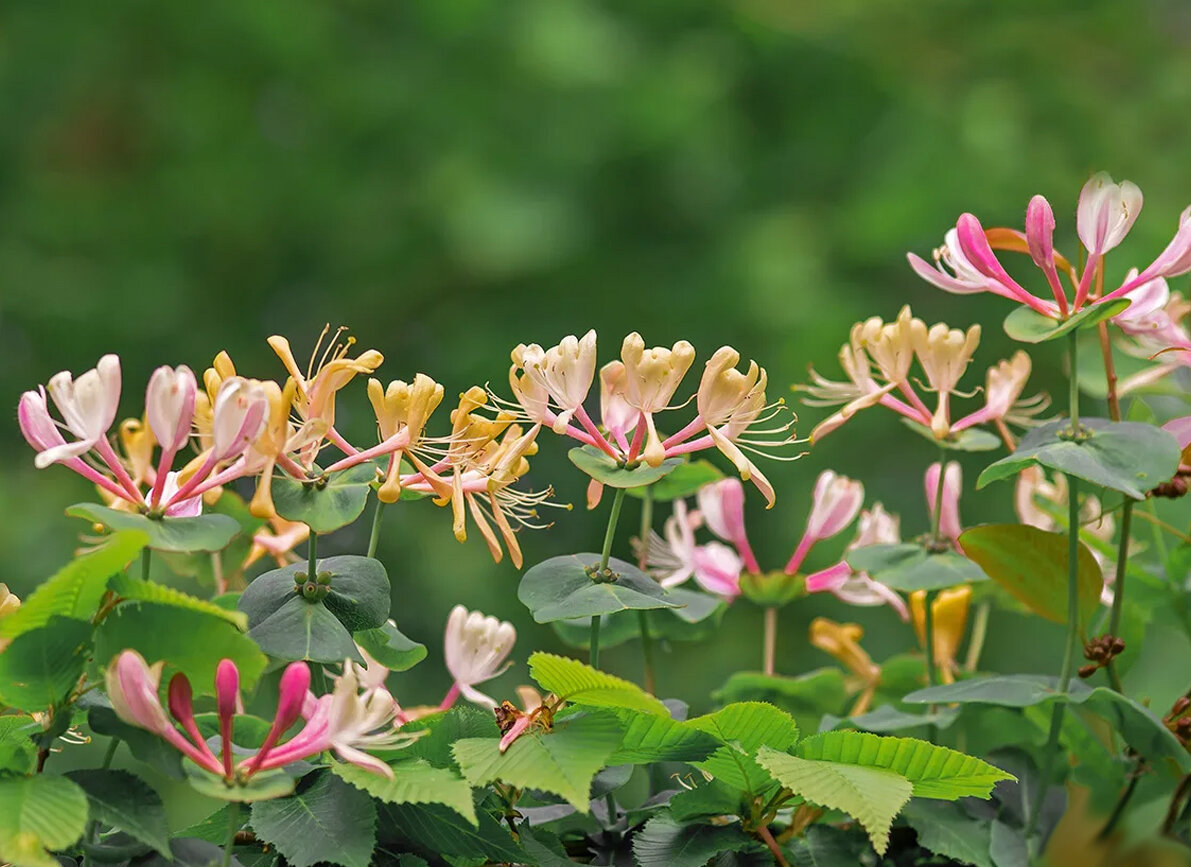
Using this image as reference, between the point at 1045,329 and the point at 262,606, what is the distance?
26 cm

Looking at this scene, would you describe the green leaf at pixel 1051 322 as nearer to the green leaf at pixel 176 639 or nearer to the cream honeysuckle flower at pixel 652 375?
the cream honeysuckle flower at pixel 652 375

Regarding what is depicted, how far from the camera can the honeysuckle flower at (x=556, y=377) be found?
41cm

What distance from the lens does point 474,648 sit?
1.60ft

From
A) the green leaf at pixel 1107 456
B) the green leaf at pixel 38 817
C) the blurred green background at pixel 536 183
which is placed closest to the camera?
the green leaf at pixel 38 817

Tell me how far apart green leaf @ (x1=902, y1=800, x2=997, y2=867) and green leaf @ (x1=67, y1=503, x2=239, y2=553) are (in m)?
0.25

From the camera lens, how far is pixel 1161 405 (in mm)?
684

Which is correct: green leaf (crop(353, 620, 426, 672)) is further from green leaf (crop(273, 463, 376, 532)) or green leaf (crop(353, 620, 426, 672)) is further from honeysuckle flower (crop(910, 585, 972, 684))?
honeysuckle flower (crop(910, 585, 972, 684))

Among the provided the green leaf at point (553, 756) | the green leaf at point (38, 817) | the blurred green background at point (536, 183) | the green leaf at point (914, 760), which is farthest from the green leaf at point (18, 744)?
the blurred green background at point (536, 183)

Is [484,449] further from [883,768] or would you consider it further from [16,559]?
[16,559]

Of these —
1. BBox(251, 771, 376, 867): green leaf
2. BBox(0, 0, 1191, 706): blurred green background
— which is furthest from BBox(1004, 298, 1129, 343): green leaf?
BBox(0, 0, 1191, 706): blurred green background

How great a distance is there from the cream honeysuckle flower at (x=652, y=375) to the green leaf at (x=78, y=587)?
15 centimetres

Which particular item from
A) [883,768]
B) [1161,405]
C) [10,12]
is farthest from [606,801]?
[10,12]

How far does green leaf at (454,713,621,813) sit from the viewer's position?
1.11 feet

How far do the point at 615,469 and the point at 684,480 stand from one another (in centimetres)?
15
